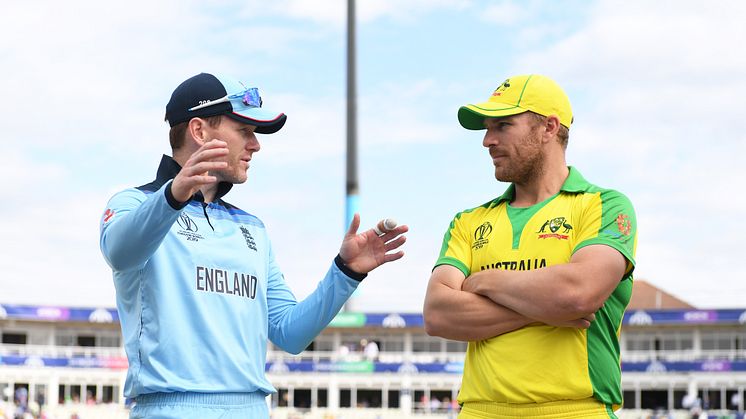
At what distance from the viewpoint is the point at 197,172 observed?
11.6ft

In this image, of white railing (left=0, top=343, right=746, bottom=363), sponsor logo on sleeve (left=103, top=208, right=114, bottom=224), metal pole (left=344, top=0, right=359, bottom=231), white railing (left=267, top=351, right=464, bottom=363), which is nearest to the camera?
sponsor logo on sleeve (left=103, top=208, right=114, bottom=224)

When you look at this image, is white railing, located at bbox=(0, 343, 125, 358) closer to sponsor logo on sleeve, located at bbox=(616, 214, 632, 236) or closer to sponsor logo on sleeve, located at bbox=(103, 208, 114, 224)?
sponsor logo on sleeve, located at bbox=(103, 208, 114, 224)

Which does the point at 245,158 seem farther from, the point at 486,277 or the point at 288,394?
the point at 288,394

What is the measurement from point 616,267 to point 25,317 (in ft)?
191

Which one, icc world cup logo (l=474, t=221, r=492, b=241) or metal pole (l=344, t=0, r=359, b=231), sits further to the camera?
metal pole (l=344, t=0, r=359, b=231)

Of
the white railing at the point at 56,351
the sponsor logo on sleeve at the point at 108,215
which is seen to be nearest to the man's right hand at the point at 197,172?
the sponsor logo on sleeve at the point at 108,215

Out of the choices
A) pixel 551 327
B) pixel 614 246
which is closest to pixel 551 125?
pixel 614 246

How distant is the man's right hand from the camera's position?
3.52m

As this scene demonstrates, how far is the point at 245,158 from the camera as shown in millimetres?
4340

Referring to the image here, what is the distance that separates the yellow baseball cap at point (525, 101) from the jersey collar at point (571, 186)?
0.23 m

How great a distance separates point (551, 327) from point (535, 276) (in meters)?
0.24

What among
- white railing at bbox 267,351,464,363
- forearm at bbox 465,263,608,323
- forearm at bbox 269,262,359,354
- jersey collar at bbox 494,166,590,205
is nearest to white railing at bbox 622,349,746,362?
white railing at bbox 267,351,464,363

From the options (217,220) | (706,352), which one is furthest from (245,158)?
(706,352)

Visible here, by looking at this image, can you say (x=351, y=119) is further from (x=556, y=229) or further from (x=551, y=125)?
(x=556, y=229)
